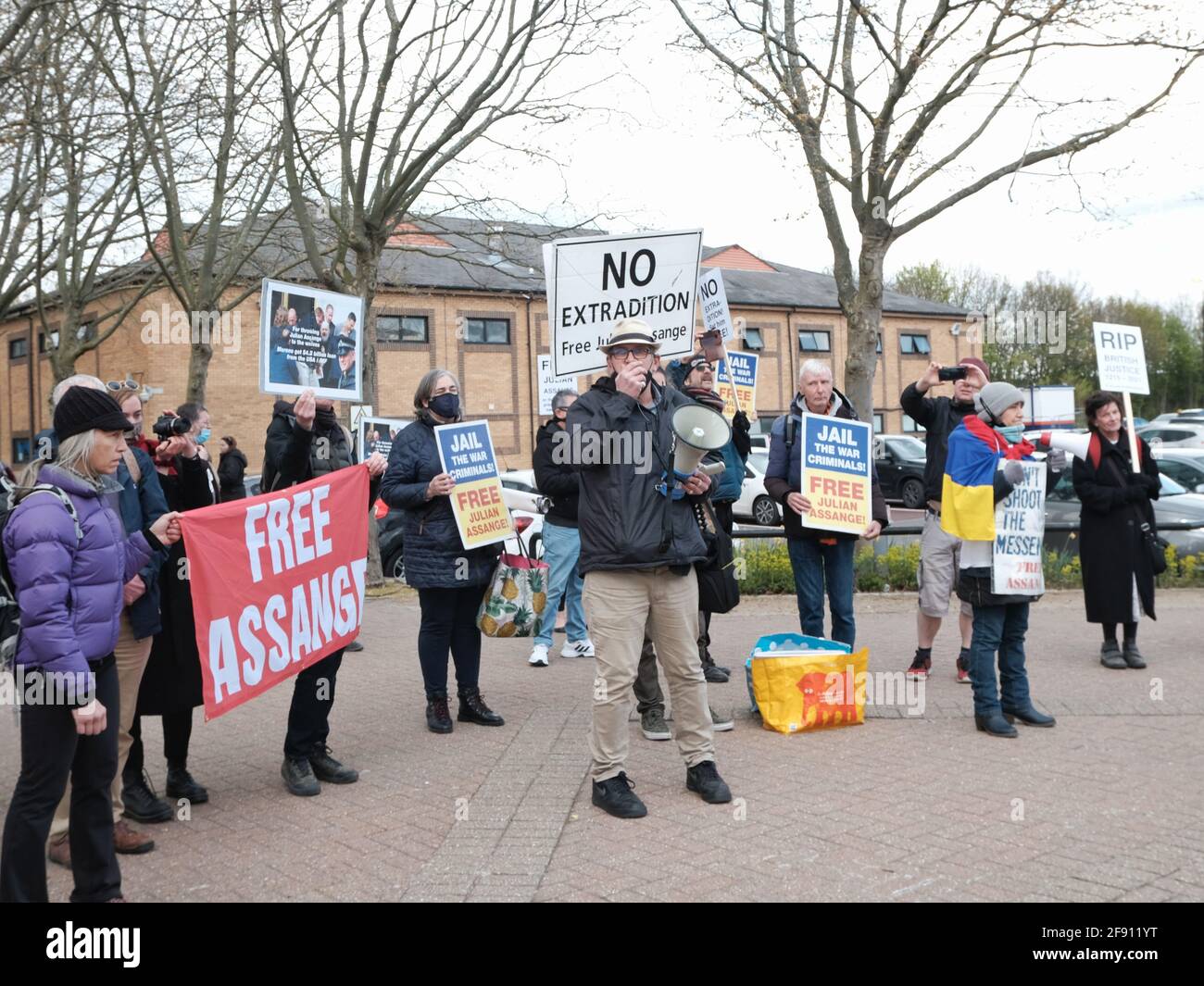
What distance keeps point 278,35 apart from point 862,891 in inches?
517

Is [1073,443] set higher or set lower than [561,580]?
higher

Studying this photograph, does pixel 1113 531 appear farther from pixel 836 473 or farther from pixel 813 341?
pixel 813 341

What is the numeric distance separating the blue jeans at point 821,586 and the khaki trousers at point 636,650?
176cm

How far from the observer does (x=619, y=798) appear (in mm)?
5258

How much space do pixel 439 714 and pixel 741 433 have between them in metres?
2.65

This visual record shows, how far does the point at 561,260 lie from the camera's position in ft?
23.2

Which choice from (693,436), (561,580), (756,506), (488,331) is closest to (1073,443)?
(561,580)

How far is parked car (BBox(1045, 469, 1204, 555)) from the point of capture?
14009mm

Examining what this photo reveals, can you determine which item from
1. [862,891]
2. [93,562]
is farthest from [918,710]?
[93,562]

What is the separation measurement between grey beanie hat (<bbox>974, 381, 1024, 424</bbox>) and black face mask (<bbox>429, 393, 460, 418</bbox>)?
3.16 metres

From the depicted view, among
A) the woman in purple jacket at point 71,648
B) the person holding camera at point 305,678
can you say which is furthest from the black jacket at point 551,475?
the woman in purple jacket at point 71,648

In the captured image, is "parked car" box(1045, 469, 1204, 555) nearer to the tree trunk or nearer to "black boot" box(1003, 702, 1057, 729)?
Result: the tree trunk

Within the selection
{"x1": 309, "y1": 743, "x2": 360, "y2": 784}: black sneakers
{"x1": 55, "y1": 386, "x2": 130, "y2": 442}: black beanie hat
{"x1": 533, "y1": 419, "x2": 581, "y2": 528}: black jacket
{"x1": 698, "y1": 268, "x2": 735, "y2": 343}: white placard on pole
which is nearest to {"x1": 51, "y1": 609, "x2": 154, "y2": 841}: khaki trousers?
{"x1": 309, "y1": 743, "x2": 360, "y2": 784}: black sneakers

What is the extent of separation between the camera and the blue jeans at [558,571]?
9.26m
